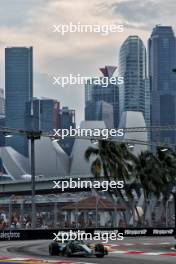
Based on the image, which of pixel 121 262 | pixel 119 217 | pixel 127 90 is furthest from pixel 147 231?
pixel 127 90

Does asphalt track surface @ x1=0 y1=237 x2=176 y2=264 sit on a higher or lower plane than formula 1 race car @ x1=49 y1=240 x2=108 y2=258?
lower

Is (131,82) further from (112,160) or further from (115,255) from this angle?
(115,255)

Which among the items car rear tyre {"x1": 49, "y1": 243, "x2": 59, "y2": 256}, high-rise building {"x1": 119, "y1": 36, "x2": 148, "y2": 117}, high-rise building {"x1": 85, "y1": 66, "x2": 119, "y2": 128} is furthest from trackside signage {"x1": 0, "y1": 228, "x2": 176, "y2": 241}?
high-rise building {"x1": 119, "y1": 36, "x2": 148, "y2": 117}

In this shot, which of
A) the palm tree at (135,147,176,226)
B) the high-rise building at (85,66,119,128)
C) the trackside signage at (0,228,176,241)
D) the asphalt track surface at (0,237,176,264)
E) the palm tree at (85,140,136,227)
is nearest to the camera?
Answer: the asphalt track surface at (0,237,176,264)

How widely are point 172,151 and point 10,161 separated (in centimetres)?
7653

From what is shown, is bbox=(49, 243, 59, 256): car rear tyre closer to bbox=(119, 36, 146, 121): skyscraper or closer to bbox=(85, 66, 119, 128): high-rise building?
bbox=(85, 66, 119, 128): high-rise building

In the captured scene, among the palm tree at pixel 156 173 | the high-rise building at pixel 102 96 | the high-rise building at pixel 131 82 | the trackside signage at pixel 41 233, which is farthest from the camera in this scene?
the high-rise building at pixel 131 82

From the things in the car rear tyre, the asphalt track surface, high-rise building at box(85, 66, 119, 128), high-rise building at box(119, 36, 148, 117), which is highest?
high-rise building at box(119, 36, 148, 117)

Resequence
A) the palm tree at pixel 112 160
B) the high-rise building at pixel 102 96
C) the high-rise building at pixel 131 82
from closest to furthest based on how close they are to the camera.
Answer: the palm tree at pixel 112 160
the high-rise building at pixel 102 96
the high-rise building at pixel 131 82

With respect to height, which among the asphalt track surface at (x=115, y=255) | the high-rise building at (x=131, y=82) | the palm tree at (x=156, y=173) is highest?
the high-rise building at (x=131, y=82)

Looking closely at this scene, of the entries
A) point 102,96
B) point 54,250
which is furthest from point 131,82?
point 54,250

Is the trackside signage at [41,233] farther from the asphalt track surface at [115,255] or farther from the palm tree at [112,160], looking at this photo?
the asphalt track surface at [115,255]

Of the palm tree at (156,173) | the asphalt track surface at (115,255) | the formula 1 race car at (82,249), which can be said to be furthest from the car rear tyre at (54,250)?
the palm tree at (156,173)

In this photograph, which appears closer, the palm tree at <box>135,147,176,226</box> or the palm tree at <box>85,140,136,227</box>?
the palm tree at <box>85,140,136,227</box>
